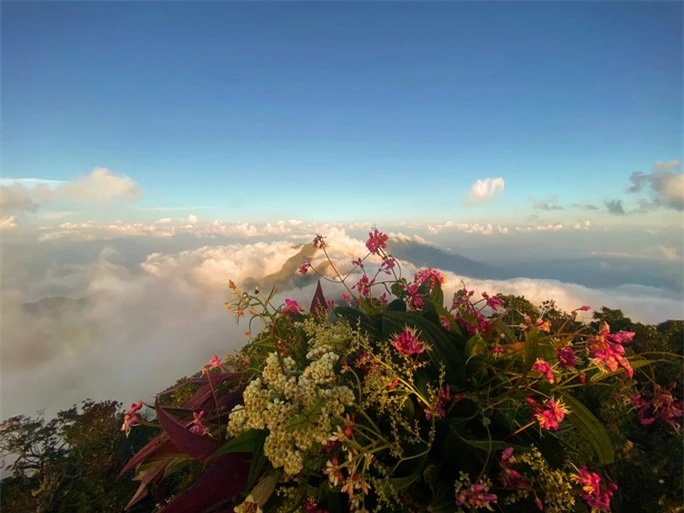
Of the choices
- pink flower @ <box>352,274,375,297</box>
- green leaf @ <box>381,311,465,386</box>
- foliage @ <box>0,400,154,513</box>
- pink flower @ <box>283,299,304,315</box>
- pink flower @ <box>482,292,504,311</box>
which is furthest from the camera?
foliage @ <box>0,400,154,513</box>

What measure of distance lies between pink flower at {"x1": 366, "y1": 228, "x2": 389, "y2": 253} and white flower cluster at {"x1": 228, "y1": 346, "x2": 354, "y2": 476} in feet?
1.94

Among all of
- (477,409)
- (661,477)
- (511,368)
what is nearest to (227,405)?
(477,409)

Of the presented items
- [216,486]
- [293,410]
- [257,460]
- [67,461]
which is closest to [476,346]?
[293,410]

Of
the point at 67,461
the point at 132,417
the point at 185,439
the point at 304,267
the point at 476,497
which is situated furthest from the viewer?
the point at 67,461

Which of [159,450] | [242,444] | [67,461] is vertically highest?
[242,444]

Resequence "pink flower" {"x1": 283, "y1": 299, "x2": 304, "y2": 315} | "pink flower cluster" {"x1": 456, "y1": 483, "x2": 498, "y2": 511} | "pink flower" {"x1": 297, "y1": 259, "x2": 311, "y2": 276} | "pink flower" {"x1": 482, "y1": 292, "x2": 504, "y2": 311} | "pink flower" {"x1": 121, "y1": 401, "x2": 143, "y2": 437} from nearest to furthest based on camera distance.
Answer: "pink flower cluster" {"x1": 456, "y1": 483, "x2": 498, "y2": 511} < "pink flower" {"x1": 121, "y1": 401, "x2": 143, "y2": 437} < "pink flower" {"x1": 482, "y1": 292, "x2": 504, "y2": 311} < "pink flower" {"x1": 283, "y1": 299, "x2": 304, "y2": 315} < "pink flower" {"x1": 297, "y1": 259, "x2": 311, "y2": 276}

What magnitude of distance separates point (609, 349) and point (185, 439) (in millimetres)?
985

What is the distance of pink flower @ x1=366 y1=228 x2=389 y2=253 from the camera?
149 cm

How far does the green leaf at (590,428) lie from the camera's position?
1008mm

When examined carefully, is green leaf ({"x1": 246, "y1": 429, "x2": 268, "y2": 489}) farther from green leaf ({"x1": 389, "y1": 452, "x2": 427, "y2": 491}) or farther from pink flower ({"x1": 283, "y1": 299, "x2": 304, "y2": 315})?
pink flower ({"x1": 283, "y1": 299, "x2": 304, "y2": 315})

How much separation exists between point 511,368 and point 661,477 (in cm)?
462

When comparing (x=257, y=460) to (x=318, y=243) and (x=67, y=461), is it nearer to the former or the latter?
(x=318, y=243)

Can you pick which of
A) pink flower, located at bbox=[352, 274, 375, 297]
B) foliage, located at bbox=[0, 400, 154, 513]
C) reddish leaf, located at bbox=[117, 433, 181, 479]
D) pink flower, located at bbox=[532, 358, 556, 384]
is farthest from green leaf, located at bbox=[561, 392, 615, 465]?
foliage, located at bbox=[0, 400, 154, 513]

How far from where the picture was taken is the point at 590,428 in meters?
1.01
